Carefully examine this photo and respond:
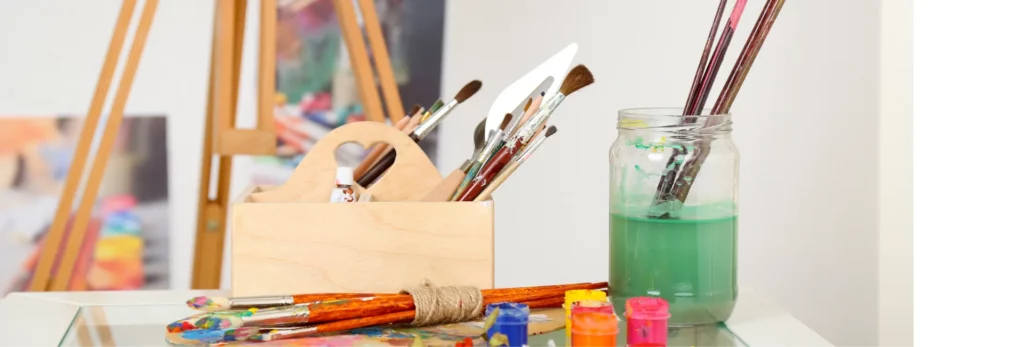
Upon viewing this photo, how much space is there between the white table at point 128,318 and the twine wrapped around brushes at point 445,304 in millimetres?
224

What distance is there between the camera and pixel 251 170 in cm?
185

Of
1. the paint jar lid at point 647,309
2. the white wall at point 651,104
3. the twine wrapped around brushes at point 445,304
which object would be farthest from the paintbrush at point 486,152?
the white wall at point 651,104

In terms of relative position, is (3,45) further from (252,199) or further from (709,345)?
(709,345)

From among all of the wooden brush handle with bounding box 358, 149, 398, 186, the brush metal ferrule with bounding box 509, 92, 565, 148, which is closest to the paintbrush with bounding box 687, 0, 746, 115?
the brush metal ferrule with bounding box 509, 92, 565, 148

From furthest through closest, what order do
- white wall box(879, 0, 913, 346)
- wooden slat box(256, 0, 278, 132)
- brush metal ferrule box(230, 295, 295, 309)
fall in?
white wall box(879, 0, 913, 346)
wooden slat box(256, 0, 278, 132)
brush metal ferrule box(230, 295, 295, 309)

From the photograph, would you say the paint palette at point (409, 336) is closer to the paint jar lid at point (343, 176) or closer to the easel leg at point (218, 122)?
the paint jar lid at point (343, 176)

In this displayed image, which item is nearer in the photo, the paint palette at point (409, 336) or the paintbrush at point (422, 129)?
the paint palette at point (409, 336)

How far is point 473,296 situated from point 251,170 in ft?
3.72

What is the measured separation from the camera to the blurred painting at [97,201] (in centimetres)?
177

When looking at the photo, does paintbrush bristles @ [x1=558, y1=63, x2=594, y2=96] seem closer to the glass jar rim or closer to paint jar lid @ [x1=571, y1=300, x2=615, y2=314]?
the glass jar rim

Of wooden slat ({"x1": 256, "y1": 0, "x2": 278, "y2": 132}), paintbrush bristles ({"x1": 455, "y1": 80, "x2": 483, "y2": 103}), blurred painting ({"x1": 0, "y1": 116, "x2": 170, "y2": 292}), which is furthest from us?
blurred painting ({"x1": 0, "y1": 116, "x2": 170, "y2": 292})

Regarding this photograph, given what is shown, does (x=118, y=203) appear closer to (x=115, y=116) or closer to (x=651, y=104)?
(x=115, y=116)

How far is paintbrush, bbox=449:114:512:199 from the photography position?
0.87 metres

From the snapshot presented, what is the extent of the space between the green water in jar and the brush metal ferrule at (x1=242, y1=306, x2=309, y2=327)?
287mm
